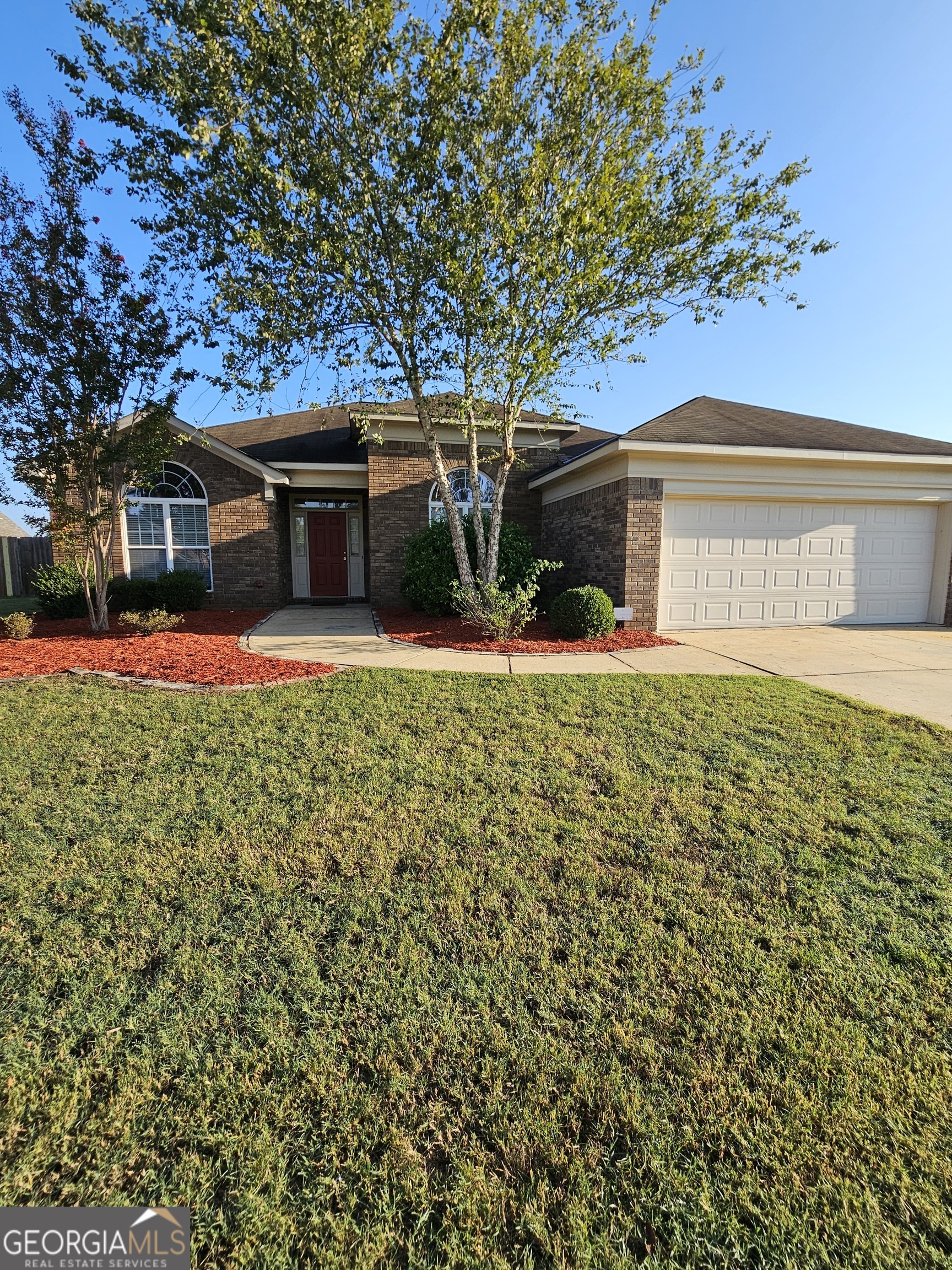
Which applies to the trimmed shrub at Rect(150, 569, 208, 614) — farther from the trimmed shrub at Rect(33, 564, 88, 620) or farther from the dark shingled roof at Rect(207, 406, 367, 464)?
the dark shingled roof at Rect(207, 406, 367, 464)

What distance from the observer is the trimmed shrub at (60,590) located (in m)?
10.2

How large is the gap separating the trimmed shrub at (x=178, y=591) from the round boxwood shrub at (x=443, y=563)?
4.66 metres

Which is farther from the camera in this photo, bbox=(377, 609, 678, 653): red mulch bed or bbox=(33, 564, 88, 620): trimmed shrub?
bbox=(33, 564, 88, 620): trimmed shrub

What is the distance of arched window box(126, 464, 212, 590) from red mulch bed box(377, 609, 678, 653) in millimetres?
5523

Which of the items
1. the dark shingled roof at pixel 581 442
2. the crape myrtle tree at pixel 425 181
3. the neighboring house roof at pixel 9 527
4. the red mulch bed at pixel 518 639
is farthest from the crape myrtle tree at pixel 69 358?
the neighboring house roof at pixel 9 527

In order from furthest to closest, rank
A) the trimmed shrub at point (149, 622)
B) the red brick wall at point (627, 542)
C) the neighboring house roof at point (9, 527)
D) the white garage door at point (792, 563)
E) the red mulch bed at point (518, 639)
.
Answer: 1. the neighboring house roof at point (9, 527)
2. the white garage door at point (792, 563)
3. the red brick wall at point (627, 542)
4. the trimmed shrub at point (149, 622)
5. the red mulch bed at point (518, 639)

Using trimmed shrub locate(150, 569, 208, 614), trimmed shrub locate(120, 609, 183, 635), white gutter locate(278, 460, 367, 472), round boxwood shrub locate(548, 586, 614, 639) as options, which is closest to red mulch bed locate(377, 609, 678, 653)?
round boxwood shrub locate(548, 586, 614, 639)

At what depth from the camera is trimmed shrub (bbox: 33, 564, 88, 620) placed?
10219 millimetres

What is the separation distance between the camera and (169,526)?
40.2 feet

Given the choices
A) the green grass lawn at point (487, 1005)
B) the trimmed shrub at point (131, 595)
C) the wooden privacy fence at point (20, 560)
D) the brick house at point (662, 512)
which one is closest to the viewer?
the green grass lawn at point (487, 1005)

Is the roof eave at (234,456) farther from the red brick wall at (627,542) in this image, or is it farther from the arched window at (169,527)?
the red brick wall at (627,542)

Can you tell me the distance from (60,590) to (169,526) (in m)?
2.73

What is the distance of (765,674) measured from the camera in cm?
650

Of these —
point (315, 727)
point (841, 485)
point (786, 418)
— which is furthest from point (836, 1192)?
point (786, 418)
